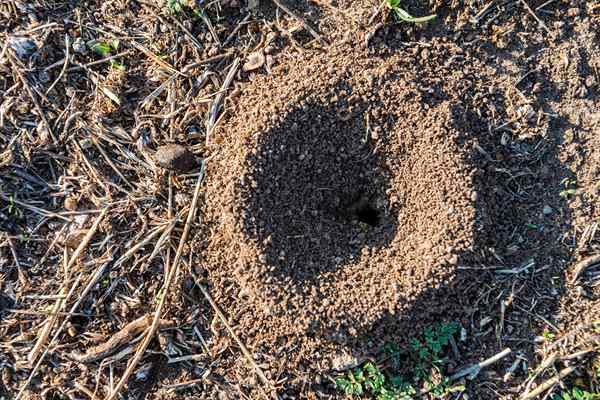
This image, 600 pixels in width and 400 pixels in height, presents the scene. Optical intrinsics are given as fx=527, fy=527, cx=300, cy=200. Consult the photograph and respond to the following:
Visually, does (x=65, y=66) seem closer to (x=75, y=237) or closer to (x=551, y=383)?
(x=75, y=237)

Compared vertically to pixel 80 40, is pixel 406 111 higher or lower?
lower

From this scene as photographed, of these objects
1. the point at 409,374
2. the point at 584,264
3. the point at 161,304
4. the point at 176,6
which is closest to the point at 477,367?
the point at 409,374

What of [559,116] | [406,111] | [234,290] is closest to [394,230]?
[406,111]

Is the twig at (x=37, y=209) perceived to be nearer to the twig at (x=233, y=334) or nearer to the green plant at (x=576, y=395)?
the twig at (x=233, y=334)

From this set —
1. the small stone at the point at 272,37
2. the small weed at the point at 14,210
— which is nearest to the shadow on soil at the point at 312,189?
the small stone at the point at 272,37

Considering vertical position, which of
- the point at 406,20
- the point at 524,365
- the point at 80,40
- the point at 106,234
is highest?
the point at 406,20

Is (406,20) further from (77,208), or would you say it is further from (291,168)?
(77,208)

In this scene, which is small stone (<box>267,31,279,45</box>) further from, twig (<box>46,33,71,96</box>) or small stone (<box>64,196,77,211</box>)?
small stone (<box>64,196,77,211</box>)
